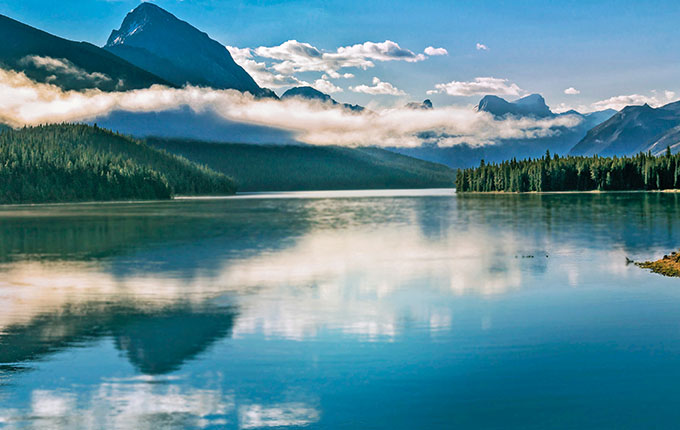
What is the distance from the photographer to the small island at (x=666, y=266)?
42284mm

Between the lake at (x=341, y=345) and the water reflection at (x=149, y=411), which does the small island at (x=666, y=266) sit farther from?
the water reflection at (x=149, y=411)

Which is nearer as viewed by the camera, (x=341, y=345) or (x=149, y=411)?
(x=149, y=411)

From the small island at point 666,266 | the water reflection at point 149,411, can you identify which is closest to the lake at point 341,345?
the water reflection at point 149,411

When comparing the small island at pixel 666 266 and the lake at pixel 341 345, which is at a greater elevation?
the small island at pixel 666 266

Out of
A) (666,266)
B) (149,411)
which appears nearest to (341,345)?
(149,411)

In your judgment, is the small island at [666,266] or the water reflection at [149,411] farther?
the small island at [666,266]

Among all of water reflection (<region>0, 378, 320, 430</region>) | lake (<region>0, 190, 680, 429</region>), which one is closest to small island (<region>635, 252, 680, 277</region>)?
lake (<region>0, 190, 680, 429</region>)

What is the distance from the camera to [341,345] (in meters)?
24.3

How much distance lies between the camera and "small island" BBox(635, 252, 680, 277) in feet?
139

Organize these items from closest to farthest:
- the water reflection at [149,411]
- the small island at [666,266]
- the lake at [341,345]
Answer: the water reflection at [149,411] → the lake at [341,345] → the small island at [666,266]

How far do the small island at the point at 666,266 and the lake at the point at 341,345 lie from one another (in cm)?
145

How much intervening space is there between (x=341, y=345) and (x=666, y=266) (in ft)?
98.1

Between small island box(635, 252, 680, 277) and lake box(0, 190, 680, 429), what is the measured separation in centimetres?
145

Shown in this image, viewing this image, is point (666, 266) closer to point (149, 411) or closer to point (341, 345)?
point (341, 345)
